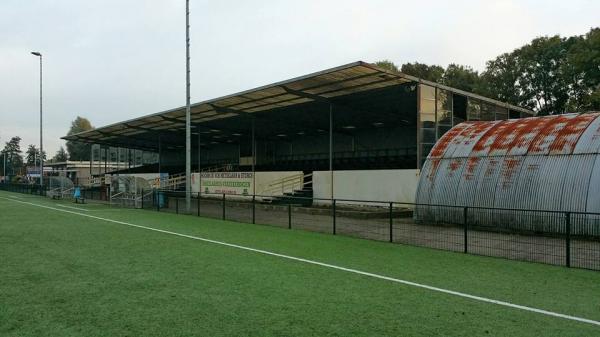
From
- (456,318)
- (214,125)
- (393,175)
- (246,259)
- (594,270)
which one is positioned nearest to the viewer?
(456,318)

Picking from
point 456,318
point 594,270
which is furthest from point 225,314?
point 594,270

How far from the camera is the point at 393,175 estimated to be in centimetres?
2578

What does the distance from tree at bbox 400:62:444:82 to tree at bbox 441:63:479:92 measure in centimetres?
86

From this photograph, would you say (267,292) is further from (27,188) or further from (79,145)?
(79,145)

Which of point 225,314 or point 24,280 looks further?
point 24,280

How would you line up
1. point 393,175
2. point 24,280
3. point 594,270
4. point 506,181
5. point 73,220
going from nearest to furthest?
point 24,280
point 594,270
point 506,181
point 73,220
point 393,175

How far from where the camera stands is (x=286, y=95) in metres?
29.4

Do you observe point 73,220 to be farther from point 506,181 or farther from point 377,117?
point 377,117

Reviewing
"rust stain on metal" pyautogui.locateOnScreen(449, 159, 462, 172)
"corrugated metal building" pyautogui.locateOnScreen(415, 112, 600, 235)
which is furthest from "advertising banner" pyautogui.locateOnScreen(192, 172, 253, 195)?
"rust stain on metal" pyautogui.locateOnScreen(449, 159, 462, 172)

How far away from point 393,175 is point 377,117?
495 inches

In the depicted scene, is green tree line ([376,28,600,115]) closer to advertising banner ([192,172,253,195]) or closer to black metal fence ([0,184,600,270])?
advertising banner ([192,172,253,195])

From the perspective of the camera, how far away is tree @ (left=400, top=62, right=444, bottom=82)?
65125 mm

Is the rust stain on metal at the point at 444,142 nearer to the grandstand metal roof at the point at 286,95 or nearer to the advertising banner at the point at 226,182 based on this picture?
the grandstand metal roof at the point at 286,95

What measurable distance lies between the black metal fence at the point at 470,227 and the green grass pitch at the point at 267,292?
1.05 meters
